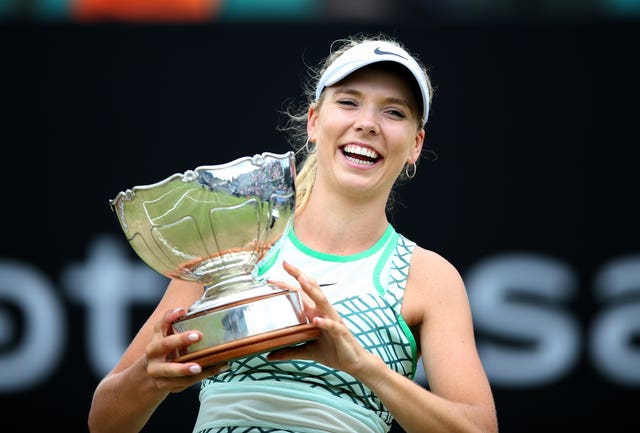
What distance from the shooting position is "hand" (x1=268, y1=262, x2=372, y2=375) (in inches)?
78.4

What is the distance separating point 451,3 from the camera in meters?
4.23

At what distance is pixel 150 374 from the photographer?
2064 millimetres

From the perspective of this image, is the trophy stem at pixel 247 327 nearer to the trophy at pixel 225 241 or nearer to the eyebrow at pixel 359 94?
the trophy at pixel 225 241

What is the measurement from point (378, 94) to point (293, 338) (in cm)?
61

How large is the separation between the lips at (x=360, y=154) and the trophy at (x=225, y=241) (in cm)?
23

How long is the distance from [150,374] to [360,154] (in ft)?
2.09

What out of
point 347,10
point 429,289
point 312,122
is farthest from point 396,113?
point 347,10

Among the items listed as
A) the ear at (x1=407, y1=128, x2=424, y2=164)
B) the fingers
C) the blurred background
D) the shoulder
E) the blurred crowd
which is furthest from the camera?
the blurred crowd

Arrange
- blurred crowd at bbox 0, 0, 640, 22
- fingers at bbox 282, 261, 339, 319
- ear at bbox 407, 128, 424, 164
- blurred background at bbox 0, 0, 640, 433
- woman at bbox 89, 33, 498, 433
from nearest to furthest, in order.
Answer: fingers at bbox 282, 261, 339, 319, woman at bbox 89, 33, 498, 433, ear at bbox 407, 128, 424, 164, blurred background at bbox 0, 0, 640, 433, blurred crowd at bbox 0, 0, 640, 22

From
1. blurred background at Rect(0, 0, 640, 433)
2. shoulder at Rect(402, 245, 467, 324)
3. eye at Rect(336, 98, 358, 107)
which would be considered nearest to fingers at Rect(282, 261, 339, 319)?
shoulder at Rect(402, 245, 467, 324)

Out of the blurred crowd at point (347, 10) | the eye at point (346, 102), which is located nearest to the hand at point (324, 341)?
the eye at point (346, 102)

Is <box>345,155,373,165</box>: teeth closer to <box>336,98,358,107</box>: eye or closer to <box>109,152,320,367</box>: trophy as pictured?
<box>336,98,358,107</box>: eye

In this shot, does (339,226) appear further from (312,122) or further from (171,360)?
(171,360)

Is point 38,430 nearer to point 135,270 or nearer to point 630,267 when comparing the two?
point 135,270
